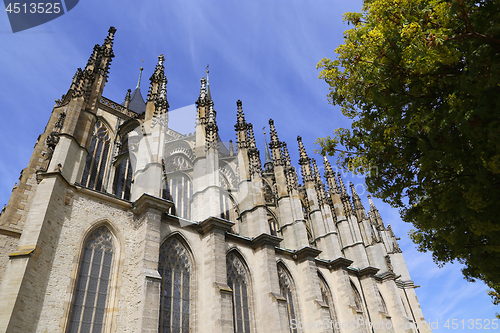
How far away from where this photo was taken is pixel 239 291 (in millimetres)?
14977

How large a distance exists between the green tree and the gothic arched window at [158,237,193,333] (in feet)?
26.8

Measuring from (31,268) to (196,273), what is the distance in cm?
594

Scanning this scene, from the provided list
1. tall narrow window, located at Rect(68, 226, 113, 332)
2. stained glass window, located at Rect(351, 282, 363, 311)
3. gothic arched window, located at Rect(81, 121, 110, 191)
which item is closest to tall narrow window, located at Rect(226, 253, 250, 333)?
tall narrow window, located at Rect(68, 226, 113, 332)

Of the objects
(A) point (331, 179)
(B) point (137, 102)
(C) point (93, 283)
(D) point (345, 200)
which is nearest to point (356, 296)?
(D) point (345, 200)

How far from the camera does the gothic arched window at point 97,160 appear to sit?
18.3 meters

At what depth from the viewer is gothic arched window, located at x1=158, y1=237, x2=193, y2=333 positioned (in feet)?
39.2

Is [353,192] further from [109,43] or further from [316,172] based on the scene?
[109,43]

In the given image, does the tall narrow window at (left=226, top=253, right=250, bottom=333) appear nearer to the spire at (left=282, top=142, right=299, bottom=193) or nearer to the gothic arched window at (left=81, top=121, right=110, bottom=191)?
the spire at (left=282, top=142, right=299, bottom=193)

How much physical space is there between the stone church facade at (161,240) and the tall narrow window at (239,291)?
0.17ft

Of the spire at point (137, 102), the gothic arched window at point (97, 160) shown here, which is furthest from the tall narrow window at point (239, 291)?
the spire at point (137, 102)

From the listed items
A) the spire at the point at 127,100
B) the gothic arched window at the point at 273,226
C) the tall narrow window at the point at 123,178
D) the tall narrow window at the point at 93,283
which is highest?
the spire at the point at 127,100

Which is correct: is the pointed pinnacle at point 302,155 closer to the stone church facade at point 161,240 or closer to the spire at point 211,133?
the stone church facade at point 161,240

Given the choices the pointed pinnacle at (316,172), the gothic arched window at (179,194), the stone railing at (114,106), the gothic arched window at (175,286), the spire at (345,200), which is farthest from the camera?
the spire at (345,200)

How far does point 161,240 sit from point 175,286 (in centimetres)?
188
